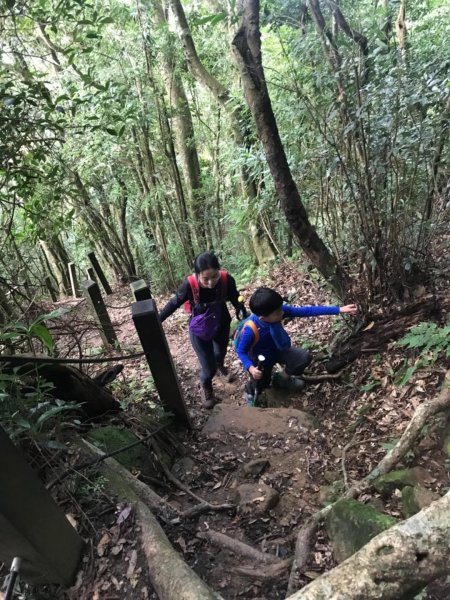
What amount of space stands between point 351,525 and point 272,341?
236 centimetres

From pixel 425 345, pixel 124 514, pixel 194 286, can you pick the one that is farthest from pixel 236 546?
pixel 194 286

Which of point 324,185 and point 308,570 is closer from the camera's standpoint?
point 308,570

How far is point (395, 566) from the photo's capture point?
1417 mm

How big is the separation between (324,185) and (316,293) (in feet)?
8.16

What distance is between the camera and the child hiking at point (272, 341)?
4.04 m

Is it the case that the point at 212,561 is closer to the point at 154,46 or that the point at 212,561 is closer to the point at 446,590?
the point at 446,590

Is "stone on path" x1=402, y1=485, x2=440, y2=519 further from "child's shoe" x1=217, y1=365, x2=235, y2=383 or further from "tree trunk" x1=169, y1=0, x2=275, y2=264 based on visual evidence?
"tree trunk" x1=169, y1=0, x2=275, y2=264

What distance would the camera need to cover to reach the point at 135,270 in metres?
14.4

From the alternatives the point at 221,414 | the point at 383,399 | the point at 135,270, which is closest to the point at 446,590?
the point at 383,399

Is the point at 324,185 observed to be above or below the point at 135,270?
above

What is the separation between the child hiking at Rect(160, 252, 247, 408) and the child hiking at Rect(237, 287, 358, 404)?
1.66ft

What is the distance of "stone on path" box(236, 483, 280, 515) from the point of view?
290 cm

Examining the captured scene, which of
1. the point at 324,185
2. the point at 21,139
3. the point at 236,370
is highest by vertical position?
the point at 21,139

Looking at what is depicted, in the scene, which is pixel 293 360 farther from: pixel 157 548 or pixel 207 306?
pixel 157 548
